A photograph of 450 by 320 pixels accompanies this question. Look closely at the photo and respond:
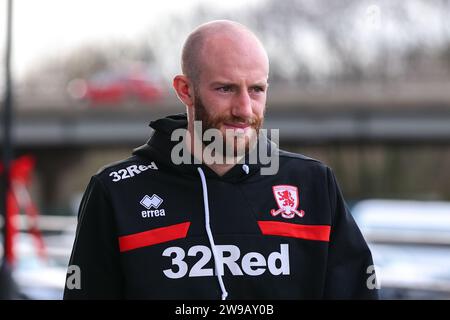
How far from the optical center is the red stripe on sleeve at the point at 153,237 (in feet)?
8.89

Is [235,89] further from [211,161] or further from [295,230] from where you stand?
[295,230]

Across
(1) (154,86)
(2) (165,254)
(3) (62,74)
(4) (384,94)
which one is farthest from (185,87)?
(3) (62,74)

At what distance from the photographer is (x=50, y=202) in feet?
133

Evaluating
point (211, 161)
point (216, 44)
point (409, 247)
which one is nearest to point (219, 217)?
point (211, 161)

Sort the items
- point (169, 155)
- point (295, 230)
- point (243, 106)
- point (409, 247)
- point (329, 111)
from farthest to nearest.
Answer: point (329, 111), point (409, 247), point (169, 155), point (295, 230), point (243, 106)

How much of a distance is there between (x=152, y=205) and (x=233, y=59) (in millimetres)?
528

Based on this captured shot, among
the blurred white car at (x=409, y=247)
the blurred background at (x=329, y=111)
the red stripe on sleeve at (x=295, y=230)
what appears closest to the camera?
the red stripe on sleeve at (x=295, y=230)

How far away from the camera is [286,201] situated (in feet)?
9.17

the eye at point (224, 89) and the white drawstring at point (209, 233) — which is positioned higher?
the eye at point (224, 89)

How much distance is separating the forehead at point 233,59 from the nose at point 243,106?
0.17 ft

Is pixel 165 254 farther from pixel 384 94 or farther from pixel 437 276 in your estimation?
pixel 384 94

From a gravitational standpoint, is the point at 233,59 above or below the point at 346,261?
above

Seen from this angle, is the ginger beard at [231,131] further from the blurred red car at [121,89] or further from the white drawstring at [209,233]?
the blurred red car at [121,89]

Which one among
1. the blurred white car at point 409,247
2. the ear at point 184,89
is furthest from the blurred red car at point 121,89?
the ear at point 184,89
